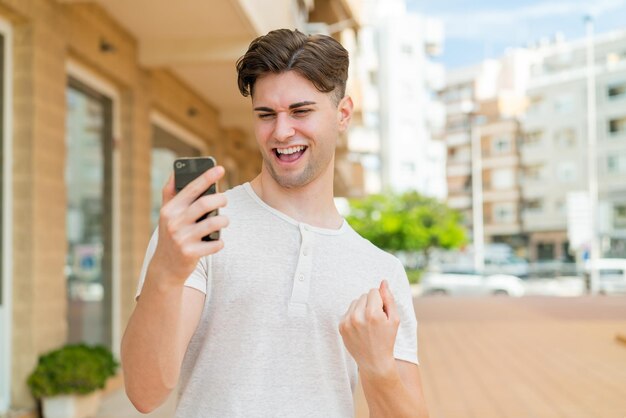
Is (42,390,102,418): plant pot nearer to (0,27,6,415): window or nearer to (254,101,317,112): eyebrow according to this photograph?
(0,27,6,415): window

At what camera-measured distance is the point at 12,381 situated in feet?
22.2

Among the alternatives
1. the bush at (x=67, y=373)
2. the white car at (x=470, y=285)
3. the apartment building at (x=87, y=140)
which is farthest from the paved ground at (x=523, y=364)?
the white car at (x=470, y=285)

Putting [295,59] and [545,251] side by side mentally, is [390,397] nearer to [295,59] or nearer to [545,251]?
[295,59]

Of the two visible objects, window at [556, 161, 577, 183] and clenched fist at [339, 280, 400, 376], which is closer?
clenched fist at [339, 280, 400, 376]

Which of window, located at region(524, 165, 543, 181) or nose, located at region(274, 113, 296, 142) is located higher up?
window, located at region(524, 165, 543, 181)

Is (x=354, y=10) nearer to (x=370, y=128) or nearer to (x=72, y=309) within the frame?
(x=72, y=309)

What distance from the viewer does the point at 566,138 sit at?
65312 millimetres

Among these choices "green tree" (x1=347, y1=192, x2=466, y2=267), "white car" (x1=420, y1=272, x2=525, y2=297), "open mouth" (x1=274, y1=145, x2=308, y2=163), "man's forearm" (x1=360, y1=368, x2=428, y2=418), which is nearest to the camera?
"man's forearm" (x1=360, y1=368, x2=428, y2=418)

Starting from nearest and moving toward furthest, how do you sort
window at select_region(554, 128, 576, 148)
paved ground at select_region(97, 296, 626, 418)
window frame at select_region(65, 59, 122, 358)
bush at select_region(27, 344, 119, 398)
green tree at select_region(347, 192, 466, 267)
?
bush at select_region(27, 344, 119, 398) < paved ground at select_region(97, 296, 626, 418) < window frame at select_region(65, 59, 122, 358) < green tree at select_region(347, 192, 466, 267) < window at select_region(554, 128, 576, 148)

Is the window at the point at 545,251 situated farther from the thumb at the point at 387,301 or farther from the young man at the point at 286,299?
the thumb at the point at 387,301

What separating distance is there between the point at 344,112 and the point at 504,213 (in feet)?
225

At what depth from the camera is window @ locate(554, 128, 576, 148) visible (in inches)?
2552

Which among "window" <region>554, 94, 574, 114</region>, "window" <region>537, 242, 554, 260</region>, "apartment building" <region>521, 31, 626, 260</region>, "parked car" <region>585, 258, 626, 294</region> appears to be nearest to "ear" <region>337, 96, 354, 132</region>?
"parked car" <region>585, 258, 626, 294</region>

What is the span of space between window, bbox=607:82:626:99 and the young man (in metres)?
62.9
